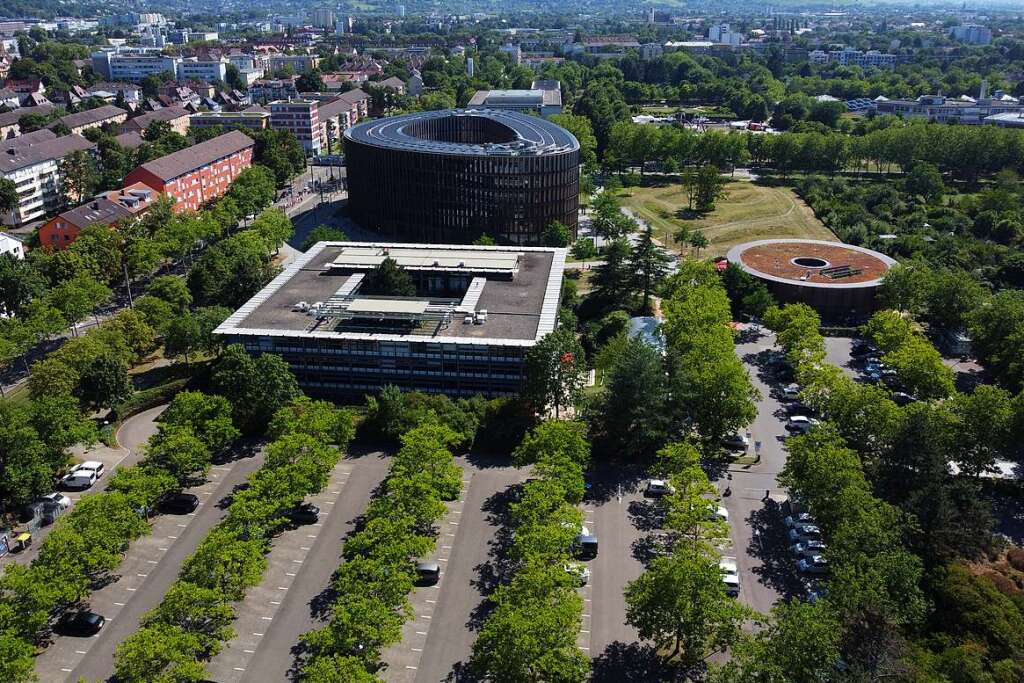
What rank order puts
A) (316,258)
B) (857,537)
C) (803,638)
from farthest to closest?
(316,258) < (857,537) < (803,638)

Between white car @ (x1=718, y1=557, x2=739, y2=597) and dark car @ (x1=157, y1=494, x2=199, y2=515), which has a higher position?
dark car @ (x1=157, y1=494, x2=199, y2=515)

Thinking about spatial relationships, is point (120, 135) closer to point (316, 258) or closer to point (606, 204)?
point (316, 258)

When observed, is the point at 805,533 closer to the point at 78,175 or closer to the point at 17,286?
the point at 17,286

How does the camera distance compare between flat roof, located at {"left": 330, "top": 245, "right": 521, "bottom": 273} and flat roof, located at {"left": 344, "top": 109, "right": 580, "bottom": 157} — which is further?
flat roof, located at {"left": 344, "top": 109, "right": 580, "bottom": 157}

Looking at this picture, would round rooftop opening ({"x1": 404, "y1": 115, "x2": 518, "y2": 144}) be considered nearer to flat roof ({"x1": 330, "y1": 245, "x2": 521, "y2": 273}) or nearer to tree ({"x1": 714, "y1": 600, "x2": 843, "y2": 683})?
flat roof ({"x1": 330, "y1": 245, "x2": 521, "y2": 273})

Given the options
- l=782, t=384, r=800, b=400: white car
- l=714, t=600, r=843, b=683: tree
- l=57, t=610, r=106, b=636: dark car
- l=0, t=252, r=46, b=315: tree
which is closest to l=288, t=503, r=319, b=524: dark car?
l=57, t=610, r=106, b=636: dark car

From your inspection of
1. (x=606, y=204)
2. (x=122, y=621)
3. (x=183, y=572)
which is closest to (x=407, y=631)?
(x=183, y=572)

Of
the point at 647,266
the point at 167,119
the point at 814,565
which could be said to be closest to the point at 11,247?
the point at 647,266
